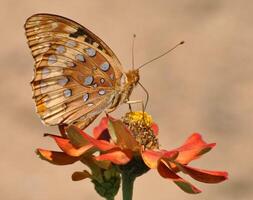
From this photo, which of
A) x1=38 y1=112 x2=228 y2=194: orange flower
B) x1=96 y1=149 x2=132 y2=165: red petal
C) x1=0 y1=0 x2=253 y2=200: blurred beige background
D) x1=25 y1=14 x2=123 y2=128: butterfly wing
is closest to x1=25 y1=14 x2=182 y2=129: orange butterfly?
→ x1=25 y1=14 x2=123 y2=128: butterfly wing

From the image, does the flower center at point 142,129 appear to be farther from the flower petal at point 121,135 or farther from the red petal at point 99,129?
the flower petal at point 121,135

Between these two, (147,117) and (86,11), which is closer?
(147,117)

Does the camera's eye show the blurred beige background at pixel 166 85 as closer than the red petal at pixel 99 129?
No

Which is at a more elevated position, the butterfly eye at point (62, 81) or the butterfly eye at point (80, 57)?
the butterfly eye at point (80, 57)

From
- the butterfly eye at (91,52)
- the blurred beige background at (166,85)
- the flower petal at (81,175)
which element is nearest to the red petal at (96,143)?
the flower petal at (81,175)

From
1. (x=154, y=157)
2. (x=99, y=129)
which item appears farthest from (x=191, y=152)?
(x=99, y=129)

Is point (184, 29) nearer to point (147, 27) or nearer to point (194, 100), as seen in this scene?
point (147, 27)

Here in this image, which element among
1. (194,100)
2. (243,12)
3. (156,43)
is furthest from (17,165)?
(243,12)

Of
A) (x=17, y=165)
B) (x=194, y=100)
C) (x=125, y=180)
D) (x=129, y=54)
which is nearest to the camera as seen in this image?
(x=125, y=180)
